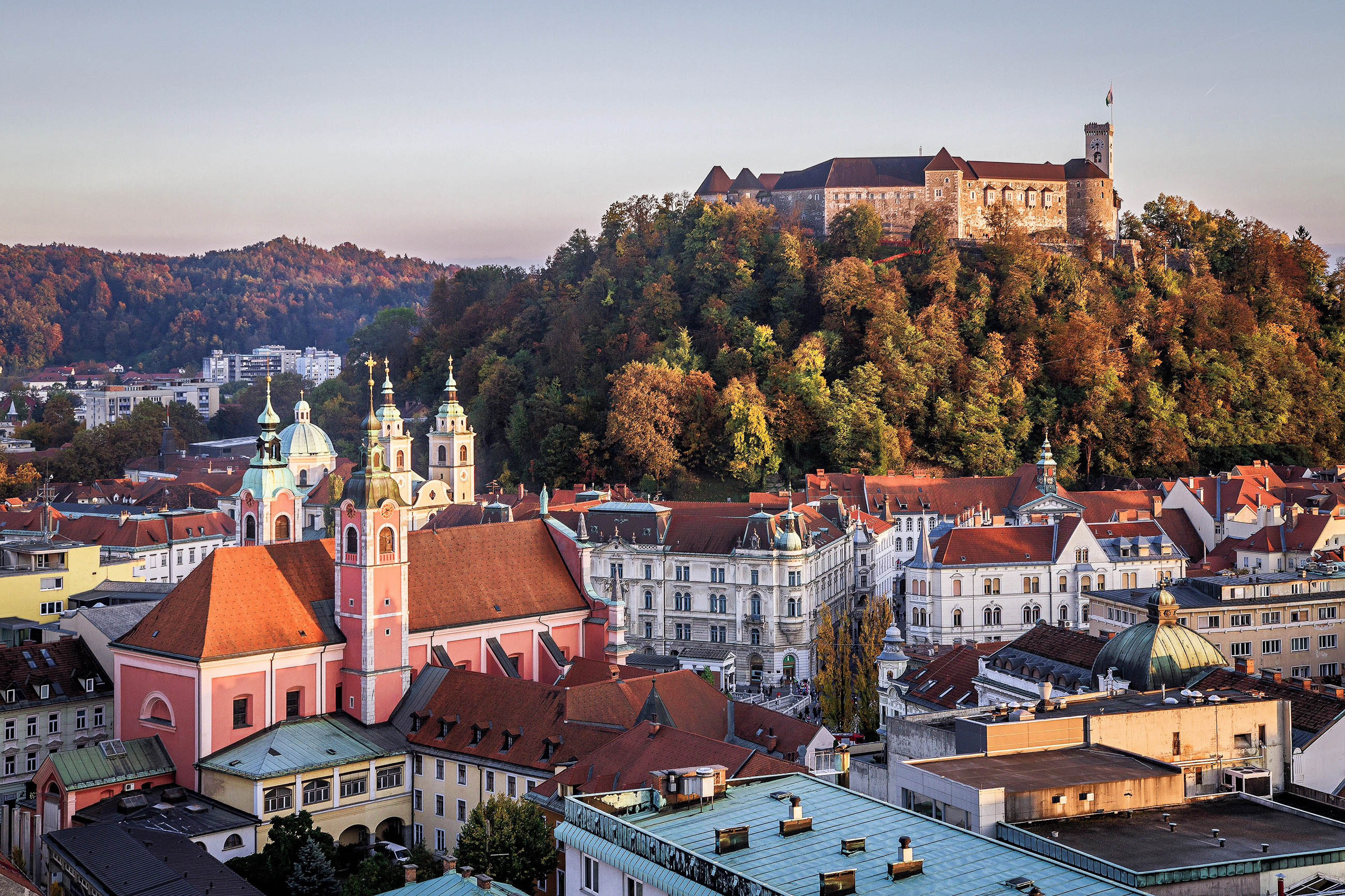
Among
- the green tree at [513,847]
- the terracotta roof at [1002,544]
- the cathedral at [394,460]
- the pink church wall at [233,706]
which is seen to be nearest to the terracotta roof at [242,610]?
the pink church wall at [233,706]

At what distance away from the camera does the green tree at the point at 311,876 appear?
36.6m

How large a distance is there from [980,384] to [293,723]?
57492 millimetres

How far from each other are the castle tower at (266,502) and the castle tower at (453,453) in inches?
1059

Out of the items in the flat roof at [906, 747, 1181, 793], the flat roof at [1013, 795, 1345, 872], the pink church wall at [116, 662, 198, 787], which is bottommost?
the pink church wall at [116, 662, 198, 787]

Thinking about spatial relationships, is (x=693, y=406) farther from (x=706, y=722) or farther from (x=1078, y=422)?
(x=706, y=722)

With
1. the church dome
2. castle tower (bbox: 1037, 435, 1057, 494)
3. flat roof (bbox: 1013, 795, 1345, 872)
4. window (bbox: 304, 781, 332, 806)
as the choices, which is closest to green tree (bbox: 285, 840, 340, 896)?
window (bbox: 304, 781, 332, 806)

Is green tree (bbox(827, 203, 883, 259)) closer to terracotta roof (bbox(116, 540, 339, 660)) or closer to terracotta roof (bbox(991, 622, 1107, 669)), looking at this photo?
terracotta roof (bbox(991, 622, 1107, 669))

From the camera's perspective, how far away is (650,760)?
35375 mm

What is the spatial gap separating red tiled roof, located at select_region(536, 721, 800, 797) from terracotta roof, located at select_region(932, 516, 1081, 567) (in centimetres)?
2914

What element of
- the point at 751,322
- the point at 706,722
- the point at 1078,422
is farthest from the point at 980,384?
the point at 706,722

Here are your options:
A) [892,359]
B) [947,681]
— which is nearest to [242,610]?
[947,681]

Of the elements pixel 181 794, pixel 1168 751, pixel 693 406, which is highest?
pixel 693 406

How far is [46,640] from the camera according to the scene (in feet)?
162

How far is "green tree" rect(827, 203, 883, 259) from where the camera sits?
98250mm
